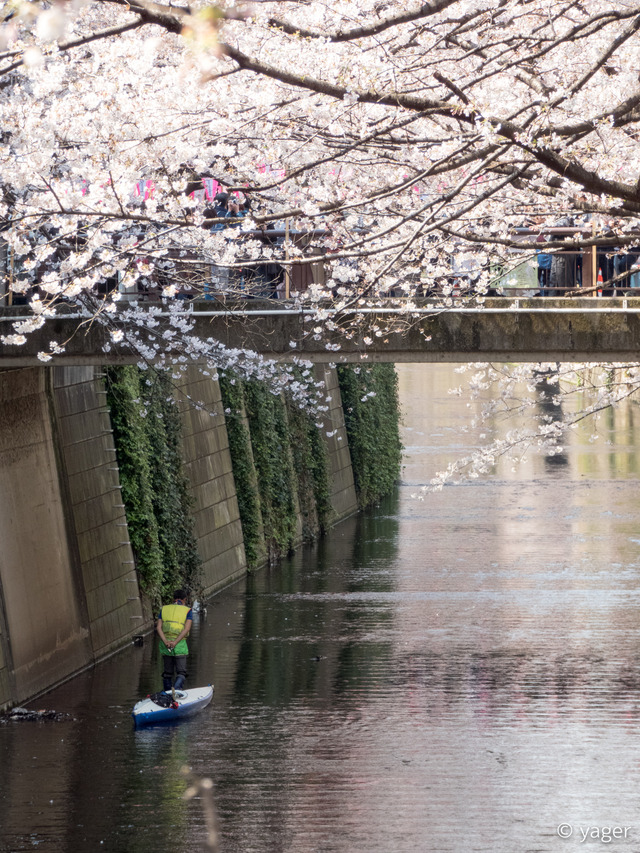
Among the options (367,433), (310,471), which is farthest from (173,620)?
(367,433)

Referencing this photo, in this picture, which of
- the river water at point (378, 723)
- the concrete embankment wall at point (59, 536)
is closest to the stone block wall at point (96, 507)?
the concrete embankment wall at point (59, 536)

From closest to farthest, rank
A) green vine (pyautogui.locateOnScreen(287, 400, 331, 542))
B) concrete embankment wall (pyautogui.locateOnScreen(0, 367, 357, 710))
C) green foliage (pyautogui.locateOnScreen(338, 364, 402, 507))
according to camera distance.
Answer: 1. concrete embankment wall (pyautogui.locateOnScreen(0, 367, 357, 710))
2. green vine (pyautogui.locateOnScreen(287, 400, 331, 542))
3. green foliage (pyautogui.locateOnScreen(338, 364, 402, 507))

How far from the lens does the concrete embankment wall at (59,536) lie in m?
14.5

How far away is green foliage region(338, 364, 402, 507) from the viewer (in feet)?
108

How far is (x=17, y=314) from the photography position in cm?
1352

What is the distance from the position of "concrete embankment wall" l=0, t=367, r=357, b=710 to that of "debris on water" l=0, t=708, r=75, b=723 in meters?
0.13

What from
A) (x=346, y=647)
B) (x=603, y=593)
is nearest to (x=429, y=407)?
(x=603, y=593)

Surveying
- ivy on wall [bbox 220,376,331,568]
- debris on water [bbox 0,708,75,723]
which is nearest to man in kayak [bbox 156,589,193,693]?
debris on water [bbox 0,708,75,723]

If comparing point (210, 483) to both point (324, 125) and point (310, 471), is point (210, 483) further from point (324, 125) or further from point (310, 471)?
point (324, 125)

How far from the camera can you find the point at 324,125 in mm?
9352

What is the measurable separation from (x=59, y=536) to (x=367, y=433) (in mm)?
18151

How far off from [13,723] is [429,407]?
147 feet

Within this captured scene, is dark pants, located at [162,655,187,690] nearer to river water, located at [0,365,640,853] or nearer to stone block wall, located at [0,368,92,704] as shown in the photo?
river water, located at [0,365,640,853]

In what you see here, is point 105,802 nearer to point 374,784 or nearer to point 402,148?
point 374,784
